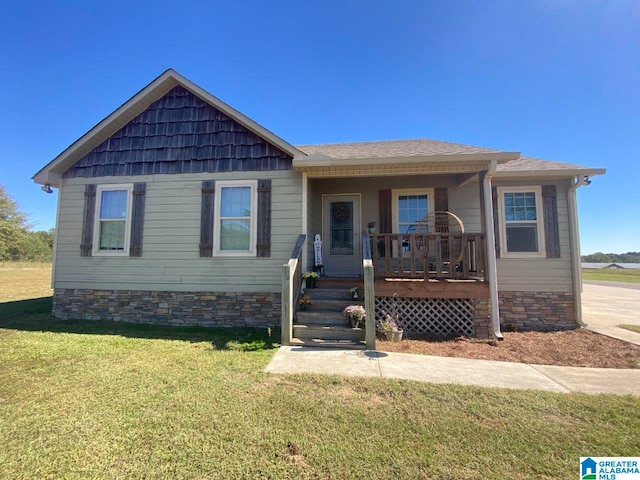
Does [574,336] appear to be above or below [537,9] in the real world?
below

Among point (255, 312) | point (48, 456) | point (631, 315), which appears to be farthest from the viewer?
point (631, 315)

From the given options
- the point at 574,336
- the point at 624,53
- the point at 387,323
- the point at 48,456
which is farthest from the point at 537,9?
the point at 48,456

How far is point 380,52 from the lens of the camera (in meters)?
9.09

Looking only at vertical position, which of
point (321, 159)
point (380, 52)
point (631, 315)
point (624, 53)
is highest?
point (380, 52)

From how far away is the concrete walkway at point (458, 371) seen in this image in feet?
11.4

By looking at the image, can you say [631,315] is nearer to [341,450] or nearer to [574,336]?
[574,336]

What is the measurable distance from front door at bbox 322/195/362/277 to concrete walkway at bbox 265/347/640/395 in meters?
3.41

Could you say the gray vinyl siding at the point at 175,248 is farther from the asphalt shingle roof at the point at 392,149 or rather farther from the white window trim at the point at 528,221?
the white window trim at the point at 528,221

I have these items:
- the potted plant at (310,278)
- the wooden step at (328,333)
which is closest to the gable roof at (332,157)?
the potted plant at (310,278)

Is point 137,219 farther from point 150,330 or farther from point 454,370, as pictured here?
point 454,370

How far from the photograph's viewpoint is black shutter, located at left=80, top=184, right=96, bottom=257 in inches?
282

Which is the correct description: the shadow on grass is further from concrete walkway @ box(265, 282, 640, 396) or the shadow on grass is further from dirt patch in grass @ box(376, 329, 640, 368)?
dirt patch in grass @ box(376, 329, 640, 368)

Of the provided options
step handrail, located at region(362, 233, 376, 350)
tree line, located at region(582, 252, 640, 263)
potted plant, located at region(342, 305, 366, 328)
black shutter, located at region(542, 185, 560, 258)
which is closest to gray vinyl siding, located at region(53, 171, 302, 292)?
potted plant, located at region(342, 305, 366, 328)

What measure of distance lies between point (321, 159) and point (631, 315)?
34.0ft
